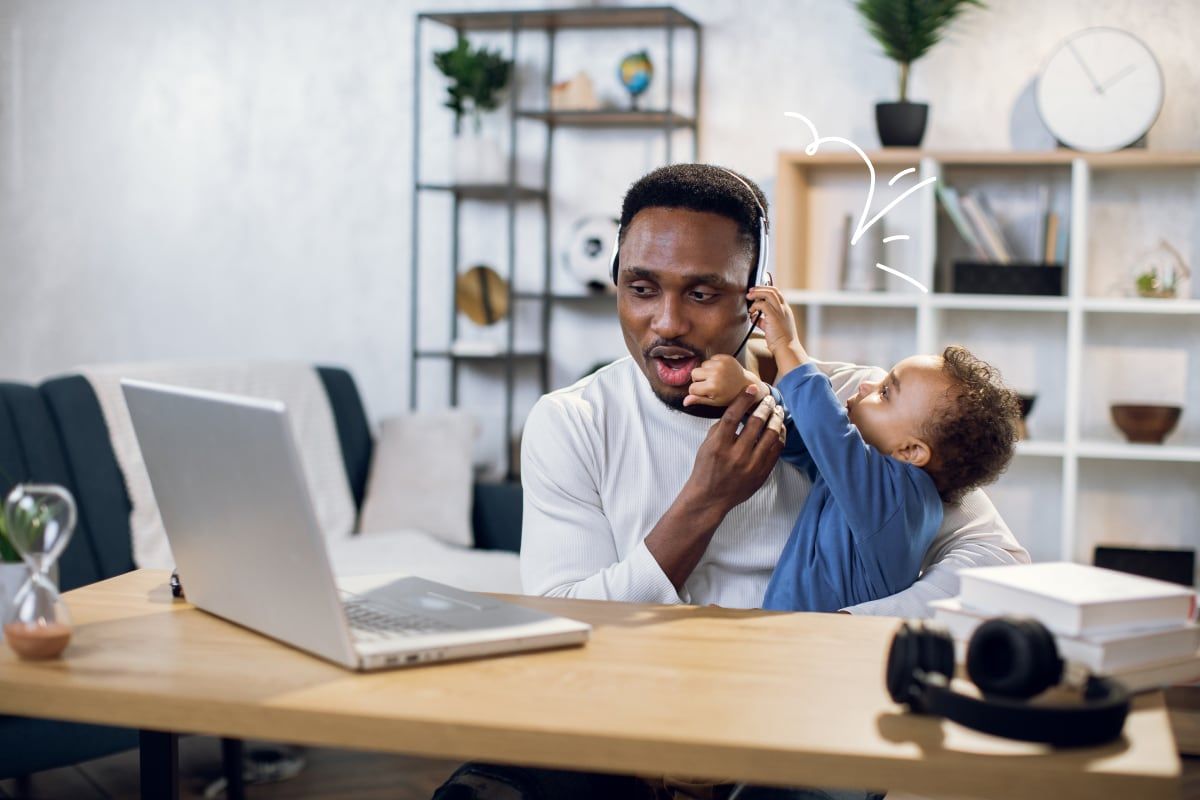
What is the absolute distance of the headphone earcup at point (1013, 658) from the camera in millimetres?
1000

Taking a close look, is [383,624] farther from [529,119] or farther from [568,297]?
[529,119]

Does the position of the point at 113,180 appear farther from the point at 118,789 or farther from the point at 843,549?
the point at 843,549

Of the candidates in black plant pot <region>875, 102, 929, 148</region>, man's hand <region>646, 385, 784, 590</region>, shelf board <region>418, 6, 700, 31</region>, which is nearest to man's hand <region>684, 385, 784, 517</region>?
man's hand <region>646, 385, 784, 590</region>

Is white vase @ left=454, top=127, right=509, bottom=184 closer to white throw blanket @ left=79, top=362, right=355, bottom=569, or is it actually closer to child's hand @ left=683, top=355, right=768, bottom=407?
white throw blanket @ left=79, top=362, right=355, bottom=569

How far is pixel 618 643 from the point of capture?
1233 mm

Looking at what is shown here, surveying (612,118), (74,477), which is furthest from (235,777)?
(612,118)

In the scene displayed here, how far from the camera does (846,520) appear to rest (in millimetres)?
1606

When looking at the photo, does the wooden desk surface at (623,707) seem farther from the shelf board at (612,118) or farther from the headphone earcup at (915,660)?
the shelf board at (612,118)

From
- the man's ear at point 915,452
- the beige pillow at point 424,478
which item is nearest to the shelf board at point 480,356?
the beige pillow at point 424,478

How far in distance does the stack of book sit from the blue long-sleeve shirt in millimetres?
391

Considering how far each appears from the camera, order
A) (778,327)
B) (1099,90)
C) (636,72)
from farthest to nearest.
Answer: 1. (636,72)
2. (1099,90)
3. (778,327)

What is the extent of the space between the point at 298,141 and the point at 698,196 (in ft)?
10.8

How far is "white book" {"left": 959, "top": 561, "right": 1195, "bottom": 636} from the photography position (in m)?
1.07

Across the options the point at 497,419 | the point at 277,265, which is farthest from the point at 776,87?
the point at 277,265
